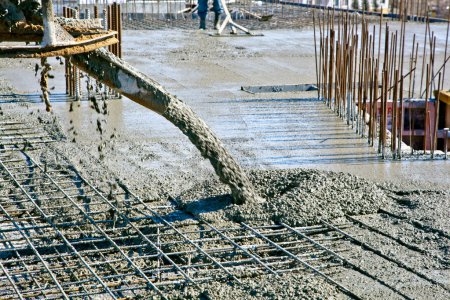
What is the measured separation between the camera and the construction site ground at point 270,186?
13.4 feet

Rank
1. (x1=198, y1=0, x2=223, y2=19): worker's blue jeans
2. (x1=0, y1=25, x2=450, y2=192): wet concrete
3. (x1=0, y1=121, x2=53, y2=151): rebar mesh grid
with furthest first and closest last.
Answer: (x1=198, y1=0, x2=223, y2=19): worker's blue jeans → (x1=0, y1=121, x2=53, y2=151): rebar mesh grid → (x1=0, y1=25, x2=450, y2=192): wet concrete

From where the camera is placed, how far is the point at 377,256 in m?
4.41

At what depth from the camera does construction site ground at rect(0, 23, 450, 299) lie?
4098 mm

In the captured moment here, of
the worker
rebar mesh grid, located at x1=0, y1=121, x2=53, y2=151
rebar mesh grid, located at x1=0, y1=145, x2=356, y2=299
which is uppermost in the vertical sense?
the worker

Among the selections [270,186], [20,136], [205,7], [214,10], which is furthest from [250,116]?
[205,7]

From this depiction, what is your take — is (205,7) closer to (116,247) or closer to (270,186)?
(270,186)

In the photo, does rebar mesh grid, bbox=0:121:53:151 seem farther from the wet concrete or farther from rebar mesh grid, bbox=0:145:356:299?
rebar mesh grid, bbox=0:145:356:299

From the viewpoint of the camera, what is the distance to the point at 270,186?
5.50m

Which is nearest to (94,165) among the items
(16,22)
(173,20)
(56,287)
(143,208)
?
(143,208)

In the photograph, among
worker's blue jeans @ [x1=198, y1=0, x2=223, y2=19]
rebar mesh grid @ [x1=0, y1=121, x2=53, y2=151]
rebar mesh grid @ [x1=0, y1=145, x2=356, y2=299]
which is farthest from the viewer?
worker's blue jeans @ [x1=198, y1=0, x2=223, y2=19]

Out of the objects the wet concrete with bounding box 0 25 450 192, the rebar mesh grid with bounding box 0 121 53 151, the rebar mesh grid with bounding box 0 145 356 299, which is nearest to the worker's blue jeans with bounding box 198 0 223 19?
the wet concrete with bounding box 0 25 450 192

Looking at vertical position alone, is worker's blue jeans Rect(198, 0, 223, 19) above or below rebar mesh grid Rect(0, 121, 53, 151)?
above

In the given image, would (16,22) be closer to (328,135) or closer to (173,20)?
(328,135)

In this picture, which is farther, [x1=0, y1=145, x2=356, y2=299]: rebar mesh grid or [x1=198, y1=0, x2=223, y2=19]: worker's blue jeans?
[x1=198, y1=0, x2=223, y2=19]: worker's blue jeans
